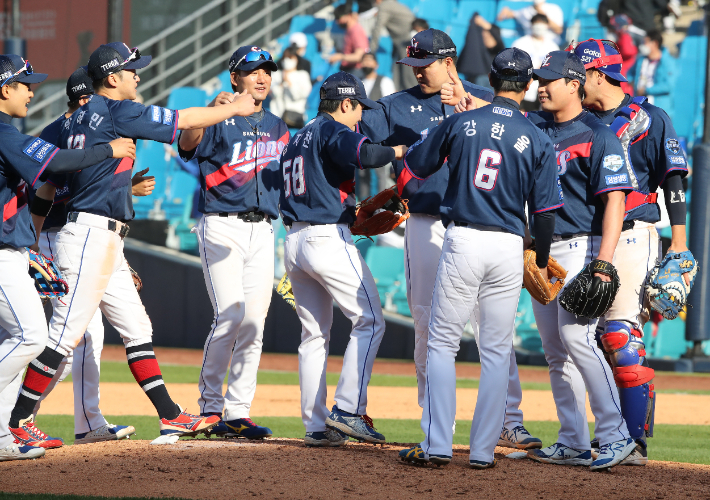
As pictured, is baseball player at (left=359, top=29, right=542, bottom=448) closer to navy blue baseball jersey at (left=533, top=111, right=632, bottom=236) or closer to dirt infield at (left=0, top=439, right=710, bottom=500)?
dirt infield at (left=0, top=439, right=710, bottom=500)

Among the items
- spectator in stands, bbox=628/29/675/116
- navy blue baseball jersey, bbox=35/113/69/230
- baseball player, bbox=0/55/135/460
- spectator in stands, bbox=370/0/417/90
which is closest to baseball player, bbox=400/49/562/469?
baseball player, bbox=0/55/135/460

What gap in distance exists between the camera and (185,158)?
4812mm

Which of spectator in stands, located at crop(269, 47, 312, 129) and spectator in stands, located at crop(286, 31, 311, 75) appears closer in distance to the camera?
spectator in stands, located at crop(269, 47, 312, 129)

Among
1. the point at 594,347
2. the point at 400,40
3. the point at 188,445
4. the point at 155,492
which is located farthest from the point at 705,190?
the point at 155,492

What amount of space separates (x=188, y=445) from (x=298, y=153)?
167cm

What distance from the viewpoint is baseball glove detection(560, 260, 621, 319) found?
379 cm

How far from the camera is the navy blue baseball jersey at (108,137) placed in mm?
4133

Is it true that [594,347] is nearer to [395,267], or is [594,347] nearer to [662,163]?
[662,163]

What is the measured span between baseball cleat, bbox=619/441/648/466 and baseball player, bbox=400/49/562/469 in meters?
0.76

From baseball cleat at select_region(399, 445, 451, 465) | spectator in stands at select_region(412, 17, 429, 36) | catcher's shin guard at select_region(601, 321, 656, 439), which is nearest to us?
baseball cleat at select_region(399, 445, 451, 465)

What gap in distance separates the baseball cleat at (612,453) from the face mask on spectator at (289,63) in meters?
9.72

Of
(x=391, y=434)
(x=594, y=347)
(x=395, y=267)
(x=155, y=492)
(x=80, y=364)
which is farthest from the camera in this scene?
(x=395, y=267)

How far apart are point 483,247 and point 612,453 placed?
1.16 meters

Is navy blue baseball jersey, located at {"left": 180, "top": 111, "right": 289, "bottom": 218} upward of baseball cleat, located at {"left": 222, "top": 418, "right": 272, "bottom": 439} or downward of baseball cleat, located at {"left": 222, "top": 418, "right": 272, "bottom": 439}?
upward
